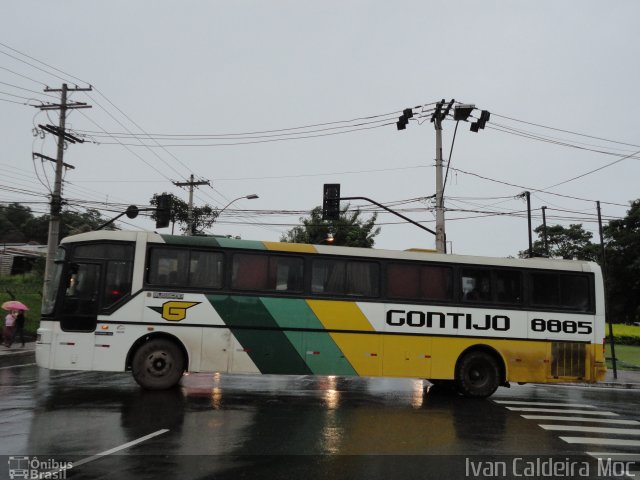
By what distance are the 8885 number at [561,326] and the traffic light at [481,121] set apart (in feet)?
32.1

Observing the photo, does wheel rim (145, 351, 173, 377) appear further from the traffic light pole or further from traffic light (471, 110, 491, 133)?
traffic light (471, 110, 491, 133)

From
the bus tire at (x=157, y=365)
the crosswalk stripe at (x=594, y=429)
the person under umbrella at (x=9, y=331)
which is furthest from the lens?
the person under umbrella at (x=9, y=331)

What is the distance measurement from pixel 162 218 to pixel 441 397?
51.8 ft

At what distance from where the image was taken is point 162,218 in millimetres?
22516

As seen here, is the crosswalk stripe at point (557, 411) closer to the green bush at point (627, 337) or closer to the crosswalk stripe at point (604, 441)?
the crosswalk stripe at point (604, 441)

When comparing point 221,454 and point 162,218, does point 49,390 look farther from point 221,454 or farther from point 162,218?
point 162,218

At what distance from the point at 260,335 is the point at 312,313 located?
1.31 meters

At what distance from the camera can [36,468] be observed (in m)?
5.46

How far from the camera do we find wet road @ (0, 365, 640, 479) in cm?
583

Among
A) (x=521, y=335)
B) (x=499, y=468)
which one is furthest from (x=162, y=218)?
(x=499, y=468)

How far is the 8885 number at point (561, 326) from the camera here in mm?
11781

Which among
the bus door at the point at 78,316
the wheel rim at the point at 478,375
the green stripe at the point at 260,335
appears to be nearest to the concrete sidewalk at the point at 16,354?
the bus door at the point at 78,316

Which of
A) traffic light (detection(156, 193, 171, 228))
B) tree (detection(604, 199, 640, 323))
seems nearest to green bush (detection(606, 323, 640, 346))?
tree (detection(604, 199, 640, 323))

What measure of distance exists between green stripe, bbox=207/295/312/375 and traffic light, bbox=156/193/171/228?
1207 centimetres
